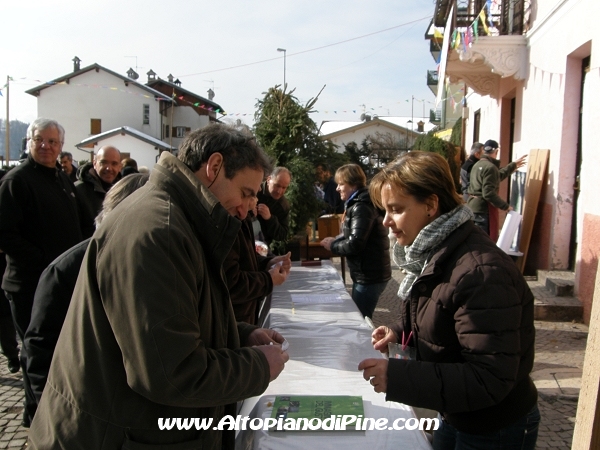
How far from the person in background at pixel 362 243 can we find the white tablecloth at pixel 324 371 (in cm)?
29

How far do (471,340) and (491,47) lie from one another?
8257 millimetres

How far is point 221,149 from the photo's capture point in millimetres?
1544

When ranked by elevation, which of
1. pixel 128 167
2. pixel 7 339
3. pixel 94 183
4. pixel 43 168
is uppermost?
pixel 128 167

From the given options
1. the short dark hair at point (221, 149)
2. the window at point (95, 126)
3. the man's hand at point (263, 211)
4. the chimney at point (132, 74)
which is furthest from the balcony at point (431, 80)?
the chimney at point (132, 74)

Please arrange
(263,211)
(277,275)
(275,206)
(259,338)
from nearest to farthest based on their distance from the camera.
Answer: (259,338) < (277,275) < (263,211) < (275,206)

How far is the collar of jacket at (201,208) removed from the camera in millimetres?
1443

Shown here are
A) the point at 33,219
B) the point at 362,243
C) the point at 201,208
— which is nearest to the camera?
the point at 201,208

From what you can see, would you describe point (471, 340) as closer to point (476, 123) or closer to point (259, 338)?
point (259, 338)

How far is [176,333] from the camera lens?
1276 mm

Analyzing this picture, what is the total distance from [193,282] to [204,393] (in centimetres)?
29

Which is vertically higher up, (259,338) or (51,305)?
(51,305)

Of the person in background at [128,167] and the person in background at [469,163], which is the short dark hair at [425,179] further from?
the person in background at [469,163]

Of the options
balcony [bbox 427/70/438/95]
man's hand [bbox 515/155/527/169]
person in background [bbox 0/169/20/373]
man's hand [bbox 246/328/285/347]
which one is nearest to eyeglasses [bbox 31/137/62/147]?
person in background [bbox 0/169/20/373]

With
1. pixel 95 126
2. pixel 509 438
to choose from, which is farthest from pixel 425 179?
pixel 95 126
